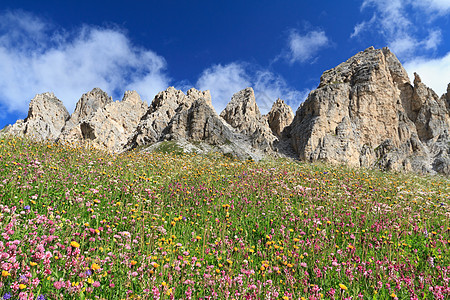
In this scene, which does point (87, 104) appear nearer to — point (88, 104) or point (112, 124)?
point (88, 104)

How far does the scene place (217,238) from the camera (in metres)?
5.02

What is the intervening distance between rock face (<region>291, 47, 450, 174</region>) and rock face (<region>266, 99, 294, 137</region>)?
23.0 m

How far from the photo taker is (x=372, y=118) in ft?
180

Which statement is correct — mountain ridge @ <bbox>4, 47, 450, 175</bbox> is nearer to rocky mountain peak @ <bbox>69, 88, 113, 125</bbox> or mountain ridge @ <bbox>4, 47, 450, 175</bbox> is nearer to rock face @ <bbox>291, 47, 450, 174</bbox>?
rock face @ <bbox>291, 47, 450, 174</bbox>

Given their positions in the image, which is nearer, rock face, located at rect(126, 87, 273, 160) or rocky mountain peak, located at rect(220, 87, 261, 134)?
rock face, located at rect(126, 87, 273, 160)

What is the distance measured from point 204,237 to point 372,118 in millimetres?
62143

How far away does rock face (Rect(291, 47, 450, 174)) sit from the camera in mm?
48750

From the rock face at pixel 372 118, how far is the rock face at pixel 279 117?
75.6 ft

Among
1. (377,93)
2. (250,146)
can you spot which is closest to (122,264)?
(250,146)

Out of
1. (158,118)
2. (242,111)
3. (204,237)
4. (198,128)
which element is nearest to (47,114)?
(158,118)

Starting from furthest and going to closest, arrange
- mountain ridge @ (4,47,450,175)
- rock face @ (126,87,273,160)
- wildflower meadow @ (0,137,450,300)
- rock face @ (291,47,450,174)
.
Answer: rock face @ (291,47,450,174) → mountain ridge @ (4,47,450,175) → rock face @ (126,87,273,160) → wildflower meadow @ (0,137,450,300)

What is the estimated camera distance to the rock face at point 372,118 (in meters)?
48.8

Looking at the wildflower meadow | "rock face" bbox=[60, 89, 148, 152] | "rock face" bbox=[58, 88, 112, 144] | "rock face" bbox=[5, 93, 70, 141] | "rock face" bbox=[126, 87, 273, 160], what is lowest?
the wildflower meadow

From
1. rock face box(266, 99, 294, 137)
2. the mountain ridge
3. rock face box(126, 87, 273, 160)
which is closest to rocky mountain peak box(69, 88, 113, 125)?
the mountain ridge
